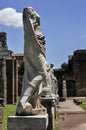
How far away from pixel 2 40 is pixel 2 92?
154ft

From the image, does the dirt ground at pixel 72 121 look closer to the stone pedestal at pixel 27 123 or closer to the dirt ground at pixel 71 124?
the dirt ground at pixel 71 124

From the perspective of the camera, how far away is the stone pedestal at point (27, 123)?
5879 mm

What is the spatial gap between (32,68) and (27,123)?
961 mm

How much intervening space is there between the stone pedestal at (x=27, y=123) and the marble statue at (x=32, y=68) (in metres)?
0.20

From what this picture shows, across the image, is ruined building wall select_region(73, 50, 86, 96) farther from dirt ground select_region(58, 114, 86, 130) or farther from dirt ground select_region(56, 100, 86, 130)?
dirt ground select_region(58, 114, 86, 130)

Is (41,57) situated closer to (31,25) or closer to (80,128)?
(31,25)

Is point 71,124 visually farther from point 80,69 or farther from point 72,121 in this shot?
point 80,69

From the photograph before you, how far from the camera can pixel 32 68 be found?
638 centimetres

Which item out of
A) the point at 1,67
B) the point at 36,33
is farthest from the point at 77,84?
the point at 36,33

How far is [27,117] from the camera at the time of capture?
5.95m

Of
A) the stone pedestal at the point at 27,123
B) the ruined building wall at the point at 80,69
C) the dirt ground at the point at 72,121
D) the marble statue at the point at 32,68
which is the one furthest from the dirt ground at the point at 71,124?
the ruined building wall at the point at 80,69

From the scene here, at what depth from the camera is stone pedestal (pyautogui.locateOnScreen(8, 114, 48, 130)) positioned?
5879mm

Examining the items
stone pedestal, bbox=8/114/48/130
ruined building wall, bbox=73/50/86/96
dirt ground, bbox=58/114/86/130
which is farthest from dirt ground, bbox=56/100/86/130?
ruined building wall, bbox=73/50/86/96

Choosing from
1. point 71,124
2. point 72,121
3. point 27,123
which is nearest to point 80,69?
point 72,121
